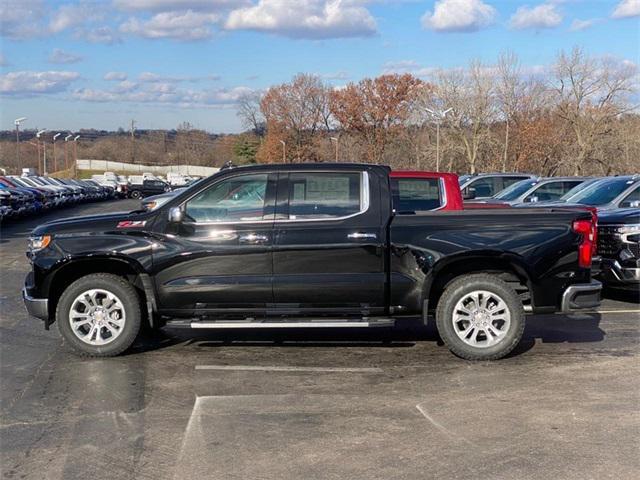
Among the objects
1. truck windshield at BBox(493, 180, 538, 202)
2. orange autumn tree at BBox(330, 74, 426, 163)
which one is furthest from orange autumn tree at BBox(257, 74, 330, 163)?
truck windshield at BBox(493, 180, 538, 202)

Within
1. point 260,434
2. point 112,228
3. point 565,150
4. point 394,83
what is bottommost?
point 260,434

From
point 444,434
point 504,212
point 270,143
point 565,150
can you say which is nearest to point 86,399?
point 444,434

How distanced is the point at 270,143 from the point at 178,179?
14.1m

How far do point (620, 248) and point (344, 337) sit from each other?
4.14 meters

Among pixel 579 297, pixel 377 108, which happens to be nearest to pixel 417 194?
pixel 579 297

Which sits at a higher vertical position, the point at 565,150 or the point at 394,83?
the point at 394,83

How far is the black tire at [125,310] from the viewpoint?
23.2 feet

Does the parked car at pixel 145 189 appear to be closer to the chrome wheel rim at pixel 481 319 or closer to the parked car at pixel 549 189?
the parked car at pixel 549 189

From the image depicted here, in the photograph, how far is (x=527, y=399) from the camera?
5.81 m

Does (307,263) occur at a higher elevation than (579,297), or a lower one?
higher

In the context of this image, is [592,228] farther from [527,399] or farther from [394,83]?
[394,83]

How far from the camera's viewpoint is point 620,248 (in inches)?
378

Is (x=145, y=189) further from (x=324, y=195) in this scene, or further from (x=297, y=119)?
(x=324, y=195)

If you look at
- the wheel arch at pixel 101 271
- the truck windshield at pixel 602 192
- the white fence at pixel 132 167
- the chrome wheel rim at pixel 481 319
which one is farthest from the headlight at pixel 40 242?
the white fence at pixel 132 167
